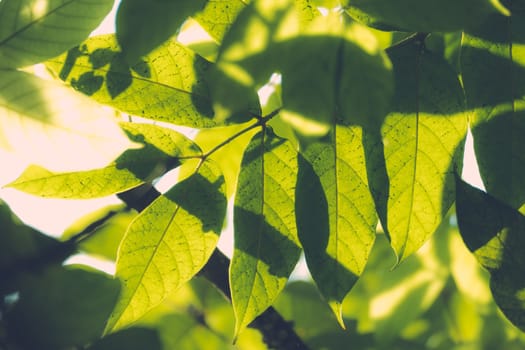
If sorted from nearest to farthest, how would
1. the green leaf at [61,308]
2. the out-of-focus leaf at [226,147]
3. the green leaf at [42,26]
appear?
the green leaf at [61,308], the green leaf at [42,26], the out-of-focus leaf at [226,147]

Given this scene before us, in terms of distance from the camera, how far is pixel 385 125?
1.20 meters

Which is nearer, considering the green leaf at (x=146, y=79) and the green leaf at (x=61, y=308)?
the green leaf at (x=61, y=308)

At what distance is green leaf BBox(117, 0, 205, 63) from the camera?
924 millimetres

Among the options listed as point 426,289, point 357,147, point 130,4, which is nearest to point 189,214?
point 357,147

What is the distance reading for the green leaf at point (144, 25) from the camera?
3.03 feet

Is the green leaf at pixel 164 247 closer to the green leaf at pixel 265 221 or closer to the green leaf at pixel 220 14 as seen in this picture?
the green leaf at pixel 265 221

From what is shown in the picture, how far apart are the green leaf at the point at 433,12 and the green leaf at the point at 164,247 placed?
0.54 m

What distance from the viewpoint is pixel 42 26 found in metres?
1.09

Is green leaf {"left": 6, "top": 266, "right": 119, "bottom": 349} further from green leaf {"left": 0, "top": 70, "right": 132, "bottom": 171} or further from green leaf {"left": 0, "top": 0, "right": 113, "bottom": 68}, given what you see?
green leaf {"left": 0, "top": 0, "right": 113, "bottom": 68}

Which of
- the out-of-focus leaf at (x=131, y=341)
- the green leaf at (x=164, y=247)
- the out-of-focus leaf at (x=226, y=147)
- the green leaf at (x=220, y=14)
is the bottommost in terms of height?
the out-of-focus leaf at (x=226, y=147)

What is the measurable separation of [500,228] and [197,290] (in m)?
1.37


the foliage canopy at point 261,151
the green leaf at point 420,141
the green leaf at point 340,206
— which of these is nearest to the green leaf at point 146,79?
the foliage canopy at point 261,151

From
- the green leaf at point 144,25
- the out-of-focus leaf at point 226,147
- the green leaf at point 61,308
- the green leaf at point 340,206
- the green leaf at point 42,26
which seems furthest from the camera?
the out-of-focus leaf at point 226,147

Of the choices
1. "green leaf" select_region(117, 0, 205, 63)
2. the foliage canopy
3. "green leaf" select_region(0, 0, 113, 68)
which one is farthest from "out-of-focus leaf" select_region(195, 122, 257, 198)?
"green leaf" select_region(117, 0, 205, 63)
